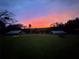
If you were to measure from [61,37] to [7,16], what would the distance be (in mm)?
781

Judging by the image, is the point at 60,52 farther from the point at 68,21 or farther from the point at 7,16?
the point at 7,16

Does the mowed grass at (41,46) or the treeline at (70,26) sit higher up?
the treeline at (70,26)

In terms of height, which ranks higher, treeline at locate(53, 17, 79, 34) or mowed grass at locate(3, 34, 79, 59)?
treeline at locate(53, 17, 79, 34)

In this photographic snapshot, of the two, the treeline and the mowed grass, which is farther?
the treeline

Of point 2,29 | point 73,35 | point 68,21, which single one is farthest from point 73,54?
point 2,29

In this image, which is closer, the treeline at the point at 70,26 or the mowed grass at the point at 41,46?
the mowed grass at the point at 41,46

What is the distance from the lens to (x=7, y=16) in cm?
231

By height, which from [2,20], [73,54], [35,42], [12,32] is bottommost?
[73,54]

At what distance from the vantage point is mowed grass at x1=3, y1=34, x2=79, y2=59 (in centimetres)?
219

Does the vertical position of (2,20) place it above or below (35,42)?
above

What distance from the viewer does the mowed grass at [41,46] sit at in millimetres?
2193

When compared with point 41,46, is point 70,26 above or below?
above

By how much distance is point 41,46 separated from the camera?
7.53 ft

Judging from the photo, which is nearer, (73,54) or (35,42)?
(73,54)
